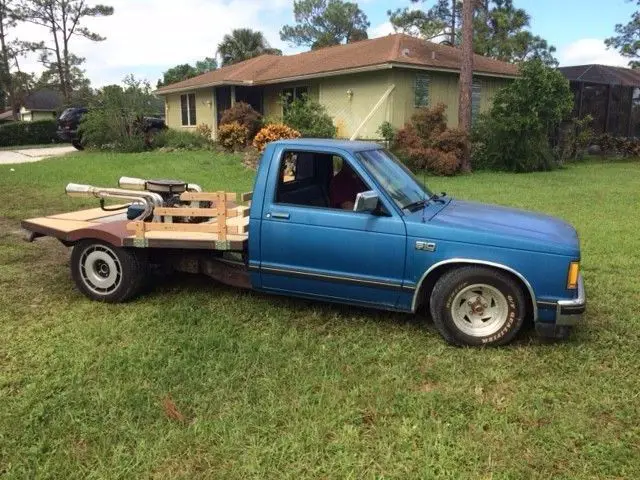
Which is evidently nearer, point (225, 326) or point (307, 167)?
point (225, 326)

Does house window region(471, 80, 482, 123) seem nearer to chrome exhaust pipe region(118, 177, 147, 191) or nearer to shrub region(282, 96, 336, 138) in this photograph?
shrub region(282, 96, 336, 138)

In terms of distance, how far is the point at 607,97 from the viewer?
24.2 m

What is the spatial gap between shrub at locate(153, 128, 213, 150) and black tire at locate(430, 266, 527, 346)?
1963cm

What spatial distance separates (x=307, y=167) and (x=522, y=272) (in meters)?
2.17

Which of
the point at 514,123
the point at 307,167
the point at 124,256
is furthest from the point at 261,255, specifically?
the point at 514,123

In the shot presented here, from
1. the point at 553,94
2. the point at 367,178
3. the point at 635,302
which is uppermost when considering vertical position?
the point at 553,94

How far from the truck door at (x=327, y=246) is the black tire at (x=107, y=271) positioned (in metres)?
1.29

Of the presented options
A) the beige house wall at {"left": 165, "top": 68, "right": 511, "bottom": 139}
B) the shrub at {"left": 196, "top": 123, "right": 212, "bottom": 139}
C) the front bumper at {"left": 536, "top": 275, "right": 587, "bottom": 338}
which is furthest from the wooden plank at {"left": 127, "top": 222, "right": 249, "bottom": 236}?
the shrub at {"left": 196, "top": 123, "right": 212, "bottom": 139}

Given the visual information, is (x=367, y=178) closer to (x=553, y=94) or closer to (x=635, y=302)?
(x=635, y=302)

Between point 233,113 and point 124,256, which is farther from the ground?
point 233,113

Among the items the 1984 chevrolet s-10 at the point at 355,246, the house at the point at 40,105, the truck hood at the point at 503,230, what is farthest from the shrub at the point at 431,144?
the house at the point at 40,105

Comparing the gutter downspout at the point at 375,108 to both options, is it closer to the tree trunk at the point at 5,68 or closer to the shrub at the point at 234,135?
the shrub at the point at 234,135

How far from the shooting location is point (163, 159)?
64.1 ft

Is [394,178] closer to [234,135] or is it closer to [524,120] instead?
[524,120]
